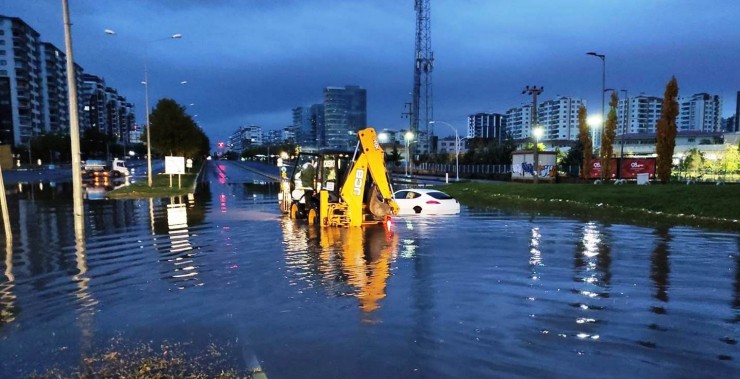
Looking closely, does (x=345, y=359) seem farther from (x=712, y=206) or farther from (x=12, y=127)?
(x=12, y=127)

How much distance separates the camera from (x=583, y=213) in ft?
73.4

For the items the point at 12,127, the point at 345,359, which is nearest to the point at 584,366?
the point at 345,359

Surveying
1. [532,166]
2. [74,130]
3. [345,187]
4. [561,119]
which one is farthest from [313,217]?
[561,119]

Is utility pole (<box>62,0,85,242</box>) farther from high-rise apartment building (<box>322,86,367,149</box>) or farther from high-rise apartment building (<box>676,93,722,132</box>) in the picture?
high-rise apartment building (<box>676,93,722,132</box>)

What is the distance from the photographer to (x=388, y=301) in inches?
315

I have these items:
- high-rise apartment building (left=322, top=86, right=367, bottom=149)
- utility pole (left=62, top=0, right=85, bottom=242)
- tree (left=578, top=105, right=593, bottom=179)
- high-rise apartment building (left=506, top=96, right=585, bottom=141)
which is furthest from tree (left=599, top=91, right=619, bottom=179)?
high-rise apartment building (left=506, top=96, right=585, bottom=141)

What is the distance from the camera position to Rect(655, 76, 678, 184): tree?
1144 inches

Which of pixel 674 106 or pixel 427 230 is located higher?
pixel 674 106

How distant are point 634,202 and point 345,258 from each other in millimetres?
16637

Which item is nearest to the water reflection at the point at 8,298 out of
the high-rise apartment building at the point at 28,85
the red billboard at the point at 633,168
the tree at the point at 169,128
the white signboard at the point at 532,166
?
the white signboard at the point at 532,166

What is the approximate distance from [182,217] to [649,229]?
16251 mm

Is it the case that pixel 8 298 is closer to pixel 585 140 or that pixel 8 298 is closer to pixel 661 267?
pixel 661 267

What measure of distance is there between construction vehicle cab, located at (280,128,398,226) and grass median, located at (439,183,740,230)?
32.0 feet

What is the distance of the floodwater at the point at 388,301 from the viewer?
18.7ft
